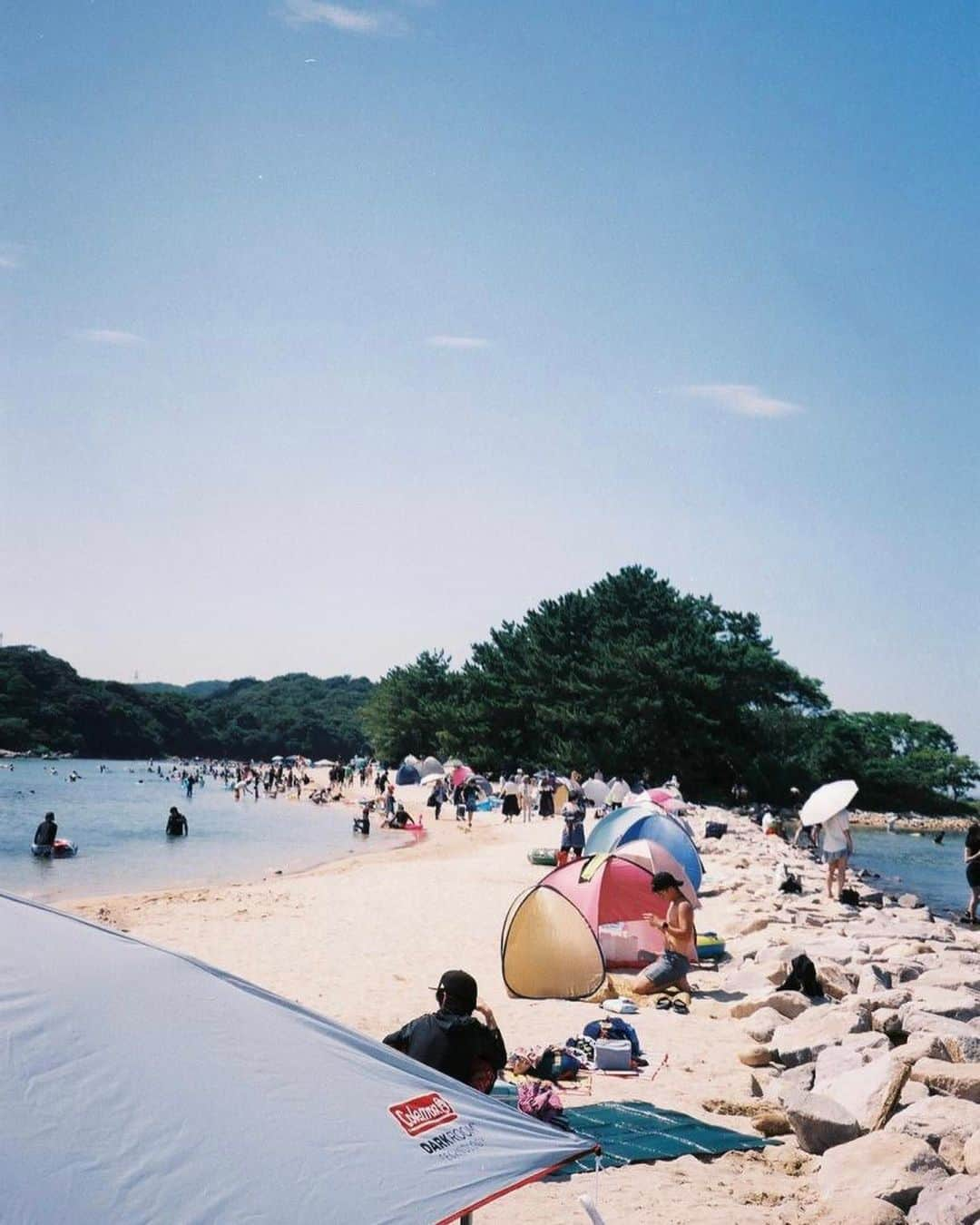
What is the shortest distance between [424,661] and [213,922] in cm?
5828

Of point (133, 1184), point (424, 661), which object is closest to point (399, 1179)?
point (133, 1184)

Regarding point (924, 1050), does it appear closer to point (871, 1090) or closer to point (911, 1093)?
point (911, 1093)

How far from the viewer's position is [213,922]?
1642cm

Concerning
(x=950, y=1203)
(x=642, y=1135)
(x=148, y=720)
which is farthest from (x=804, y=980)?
(x=148, y=720)

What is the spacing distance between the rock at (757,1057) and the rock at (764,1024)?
21.6 inches

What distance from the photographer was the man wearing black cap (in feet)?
19.4

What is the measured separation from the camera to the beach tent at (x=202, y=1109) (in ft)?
11.0

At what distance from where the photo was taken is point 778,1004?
1023 cm

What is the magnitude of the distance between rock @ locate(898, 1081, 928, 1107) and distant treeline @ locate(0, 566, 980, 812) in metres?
41.5

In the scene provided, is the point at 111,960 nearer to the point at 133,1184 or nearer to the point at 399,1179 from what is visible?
Answer: the point at 133,1184

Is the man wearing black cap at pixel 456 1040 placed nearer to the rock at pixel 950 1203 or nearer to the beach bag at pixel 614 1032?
the rock at pixel 950 1203

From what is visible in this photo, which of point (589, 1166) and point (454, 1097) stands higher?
point (454, 1097)

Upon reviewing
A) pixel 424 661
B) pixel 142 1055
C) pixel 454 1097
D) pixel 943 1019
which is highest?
pixel 424 661

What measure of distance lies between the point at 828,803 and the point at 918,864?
979 inches
